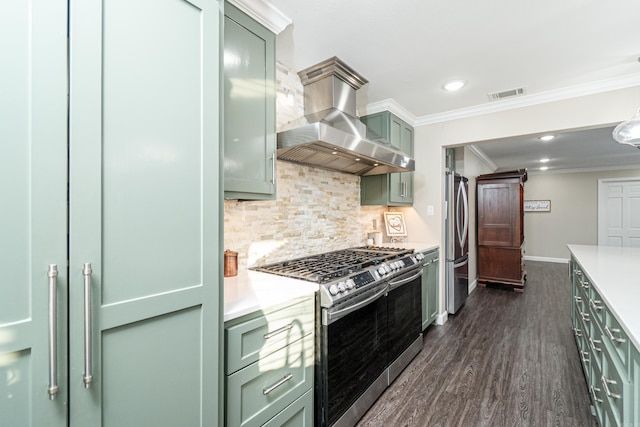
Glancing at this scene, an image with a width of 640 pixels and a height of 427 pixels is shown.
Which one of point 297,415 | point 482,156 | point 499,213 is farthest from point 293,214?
point 482,156

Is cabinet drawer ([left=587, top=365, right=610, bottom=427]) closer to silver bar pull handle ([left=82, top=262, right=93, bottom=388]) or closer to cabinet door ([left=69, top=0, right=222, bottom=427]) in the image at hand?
cabinet door ([left=69, top=0, right=222, bottom=427])

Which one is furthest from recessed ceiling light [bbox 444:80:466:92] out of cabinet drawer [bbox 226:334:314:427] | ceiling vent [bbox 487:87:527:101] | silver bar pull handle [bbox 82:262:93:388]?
silver bar pull handle [bbox 82:262:93:388]

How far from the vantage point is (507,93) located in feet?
9.50

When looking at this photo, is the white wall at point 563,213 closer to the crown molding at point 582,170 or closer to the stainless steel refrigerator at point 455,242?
the crown molding at point 582,170

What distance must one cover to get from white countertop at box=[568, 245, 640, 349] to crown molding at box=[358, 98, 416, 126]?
2174 mm

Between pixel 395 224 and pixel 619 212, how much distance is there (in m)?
7.08

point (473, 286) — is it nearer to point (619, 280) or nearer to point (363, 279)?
point (619, 280)

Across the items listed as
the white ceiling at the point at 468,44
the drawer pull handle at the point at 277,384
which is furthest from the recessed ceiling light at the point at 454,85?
the drawer pull handle at the point at 277,384

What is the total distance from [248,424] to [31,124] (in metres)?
1.36

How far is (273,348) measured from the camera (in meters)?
1.43

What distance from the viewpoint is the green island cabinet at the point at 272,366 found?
1.27m

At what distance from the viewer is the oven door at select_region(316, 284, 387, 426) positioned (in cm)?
164

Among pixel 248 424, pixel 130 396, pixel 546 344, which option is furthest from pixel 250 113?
pixel 546 344

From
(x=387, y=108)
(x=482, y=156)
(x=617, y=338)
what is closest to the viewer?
(x=617, y=338)
